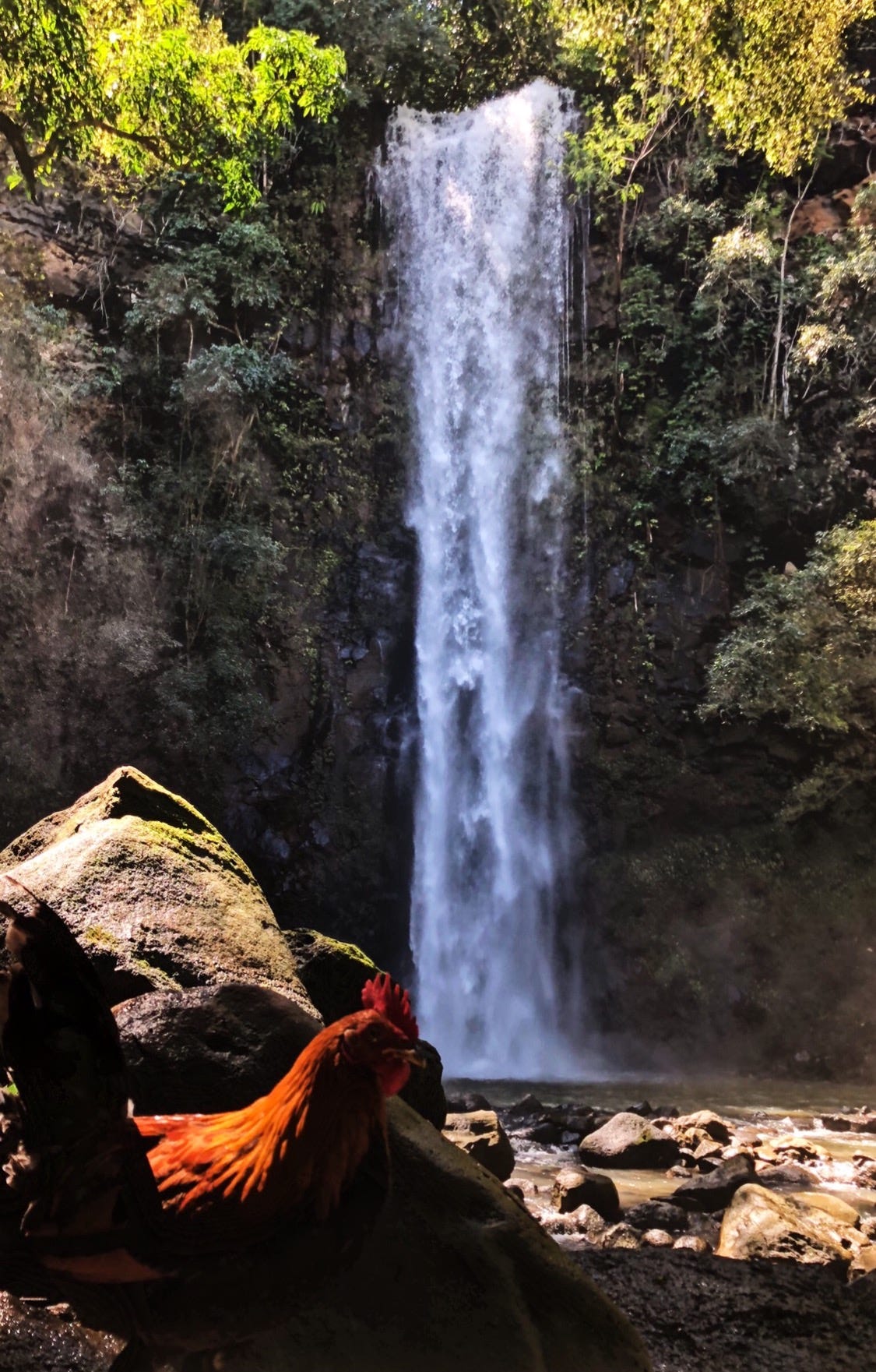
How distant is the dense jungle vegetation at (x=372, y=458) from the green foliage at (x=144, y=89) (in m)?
3.68

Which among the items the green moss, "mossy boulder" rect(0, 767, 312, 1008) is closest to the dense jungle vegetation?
"mossy boulder" rect(0, 767, 312, 1008)

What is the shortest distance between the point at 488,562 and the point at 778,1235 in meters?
13.2

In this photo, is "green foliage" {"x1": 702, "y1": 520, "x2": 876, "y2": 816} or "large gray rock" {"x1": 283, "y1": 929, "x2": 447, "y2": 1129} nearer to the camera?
"large gray rock" {"x1": 283, "y1": 929, "x2": 447, "y2": 1129}

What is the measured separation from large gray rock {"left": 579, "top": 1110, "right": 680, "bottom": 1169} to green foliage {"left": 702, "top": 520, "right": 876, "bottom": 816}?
8.31 meters

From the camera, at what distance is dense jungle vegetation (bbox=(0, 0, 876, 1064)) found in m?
13.3

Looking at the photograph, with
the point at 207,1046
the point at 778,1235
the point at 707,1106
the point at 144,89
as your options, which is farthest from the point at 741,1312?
the point at 144,89

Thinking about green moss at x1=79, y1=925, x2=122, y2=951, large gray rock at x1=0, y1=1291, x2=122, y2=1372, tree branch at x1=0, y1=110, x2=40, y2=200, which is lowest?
large gray rock at x1=0, y1=1291, x2=122, y2=1372

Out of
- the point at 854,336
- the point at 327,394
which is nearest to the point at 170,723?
the point at 327,394

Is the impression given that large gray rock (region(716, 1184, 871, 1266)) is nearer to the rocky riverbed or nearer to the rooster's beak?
the rocky riverbed

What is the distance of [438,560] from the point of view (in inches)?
636

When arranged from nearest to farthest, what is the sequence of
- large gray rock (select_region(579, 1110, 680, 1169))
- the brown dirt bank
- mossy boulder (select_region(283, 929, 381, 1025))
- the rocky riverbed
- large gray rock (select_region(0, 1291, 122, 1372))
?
large gray rock (select_region(0, 1291, 122, 1372)) → the brown dirt bank → the rocky riverbed → mossy boulder (select_region(283, 929, 381, 1025)) → large gray rock (select_region(579, 1110, 680, 1169))

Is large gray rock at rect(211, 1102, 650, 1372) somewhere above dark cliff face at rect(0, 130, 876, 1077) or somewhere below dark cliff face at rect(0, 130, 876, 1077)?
below

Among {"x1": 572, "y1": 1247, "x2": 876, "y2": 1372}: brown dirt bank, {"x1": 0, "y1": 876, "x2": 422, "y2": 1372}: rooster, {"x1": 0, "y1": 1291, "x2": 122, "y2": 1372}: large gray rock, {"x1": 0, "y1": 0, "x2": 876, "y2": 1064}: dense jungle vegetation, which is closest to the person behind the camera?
{"x1": 0, "y1": 876, "x2": 422, "y2": 1372}: rooster

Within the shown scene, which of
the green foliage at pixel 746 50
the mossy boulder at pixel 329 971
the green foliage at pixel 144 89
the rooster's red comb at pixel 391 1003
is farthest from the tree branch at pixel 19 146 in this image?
the rooster's red comb at pixel 391 1003
